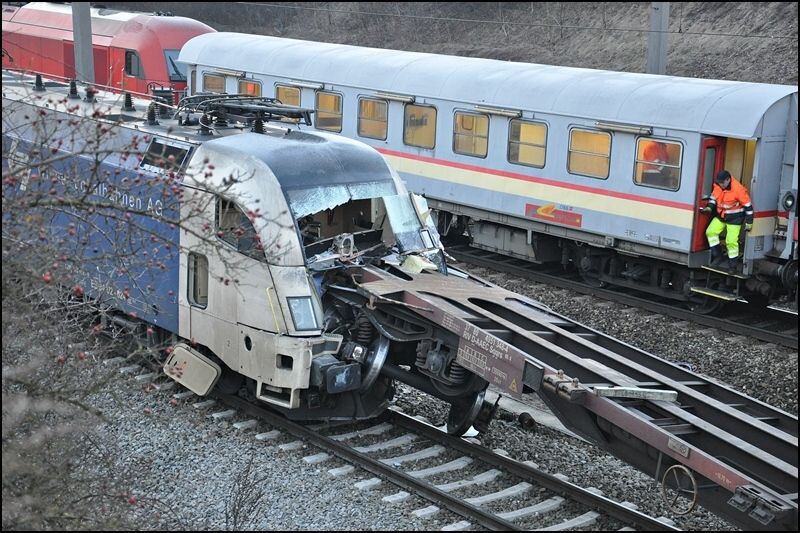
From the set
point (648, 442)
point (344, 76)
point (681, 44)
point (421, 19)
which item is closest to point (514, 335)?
point (648, 442)

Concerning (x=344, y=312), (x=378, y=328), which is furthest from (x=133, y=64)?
(x=378, y=328)

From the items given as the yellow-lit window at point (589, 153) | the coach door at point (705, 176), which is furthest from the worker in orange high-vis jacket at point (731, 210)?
the yellow-lit window at point (589, 153)

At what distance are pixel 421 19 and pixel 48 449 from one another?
1527 inches

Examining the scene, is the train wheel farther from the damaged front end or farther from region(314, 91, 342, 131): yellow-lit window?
region(314, 91, 342, 131): yellow-lit window

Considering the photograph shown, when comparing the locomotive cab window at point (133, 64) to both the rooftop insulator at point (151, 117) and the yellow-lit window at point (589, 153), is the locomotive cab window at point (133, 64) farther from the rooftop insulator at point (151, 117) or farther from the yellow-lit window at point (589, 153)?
the rooftop insulator at point (151, 117)

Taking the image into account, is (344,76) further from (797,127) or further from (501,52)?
(501,52)

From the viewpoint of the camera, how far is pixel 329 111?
21.5 m

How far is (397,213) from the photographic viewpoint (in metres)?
11.5

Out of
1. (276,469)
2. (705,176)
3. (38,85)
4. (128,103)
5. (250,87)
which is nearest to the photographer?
(276,469)

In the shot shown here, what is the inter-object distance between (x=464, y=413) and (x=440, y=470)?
2.56 ft

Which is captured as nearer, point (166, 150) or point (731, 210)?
point (166, 150)

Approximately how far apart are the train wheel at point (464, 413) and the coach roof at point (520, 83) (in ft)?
23.0

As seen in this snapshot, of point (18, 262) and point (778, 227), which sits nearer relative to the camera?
point (18, 262)

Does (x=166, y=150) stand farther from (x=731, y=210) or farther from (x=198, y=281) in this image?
(x=731, y=210)
